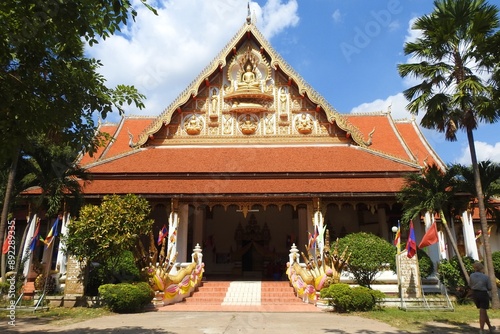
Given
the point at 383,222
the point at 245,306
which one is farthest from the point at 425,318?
the point at 383,222

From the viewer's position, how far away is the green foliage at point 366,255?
1191 centimetres

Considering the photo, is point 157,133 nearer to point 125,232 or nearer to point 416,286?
point 125,232

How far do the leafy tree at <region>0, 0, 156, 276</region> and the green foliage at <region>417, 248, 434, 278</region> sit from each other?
10.8 metres

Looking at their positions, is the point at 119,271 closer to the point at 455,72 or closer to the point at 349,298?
the point at 349,298

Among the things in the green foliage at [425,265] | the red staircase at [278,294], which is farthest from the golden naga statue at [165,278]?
the green foliage at [425,265]

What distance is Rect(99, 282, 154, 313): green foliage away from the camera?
399 inches

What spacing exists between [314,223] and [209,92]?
717cm

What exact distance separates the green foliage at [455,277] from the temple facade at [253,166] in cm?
186

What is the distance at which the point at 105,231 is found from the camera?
36.6 feet

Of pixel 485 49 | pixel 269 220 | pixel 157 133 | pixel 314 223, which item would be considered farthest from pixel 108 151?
pixel 485 49

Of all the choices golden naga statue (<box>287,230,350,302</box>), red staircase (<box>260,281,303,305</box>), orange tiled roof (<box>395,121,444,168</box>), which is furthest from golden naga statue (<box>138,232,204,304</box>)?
orange tiled roof (<box>395,121,444,168</box>)

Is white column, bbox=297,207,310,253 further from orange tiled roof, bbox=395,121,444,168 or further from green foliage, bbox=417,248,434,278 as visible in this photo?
orange tiled roof, bbox=395,121,444,168

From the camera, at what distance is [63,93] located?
19.5ft

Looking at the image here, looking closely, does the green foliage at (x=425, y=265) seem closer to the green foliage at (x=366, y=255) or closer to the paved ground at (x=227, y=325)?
the green foliage at (x=366, y=255)
